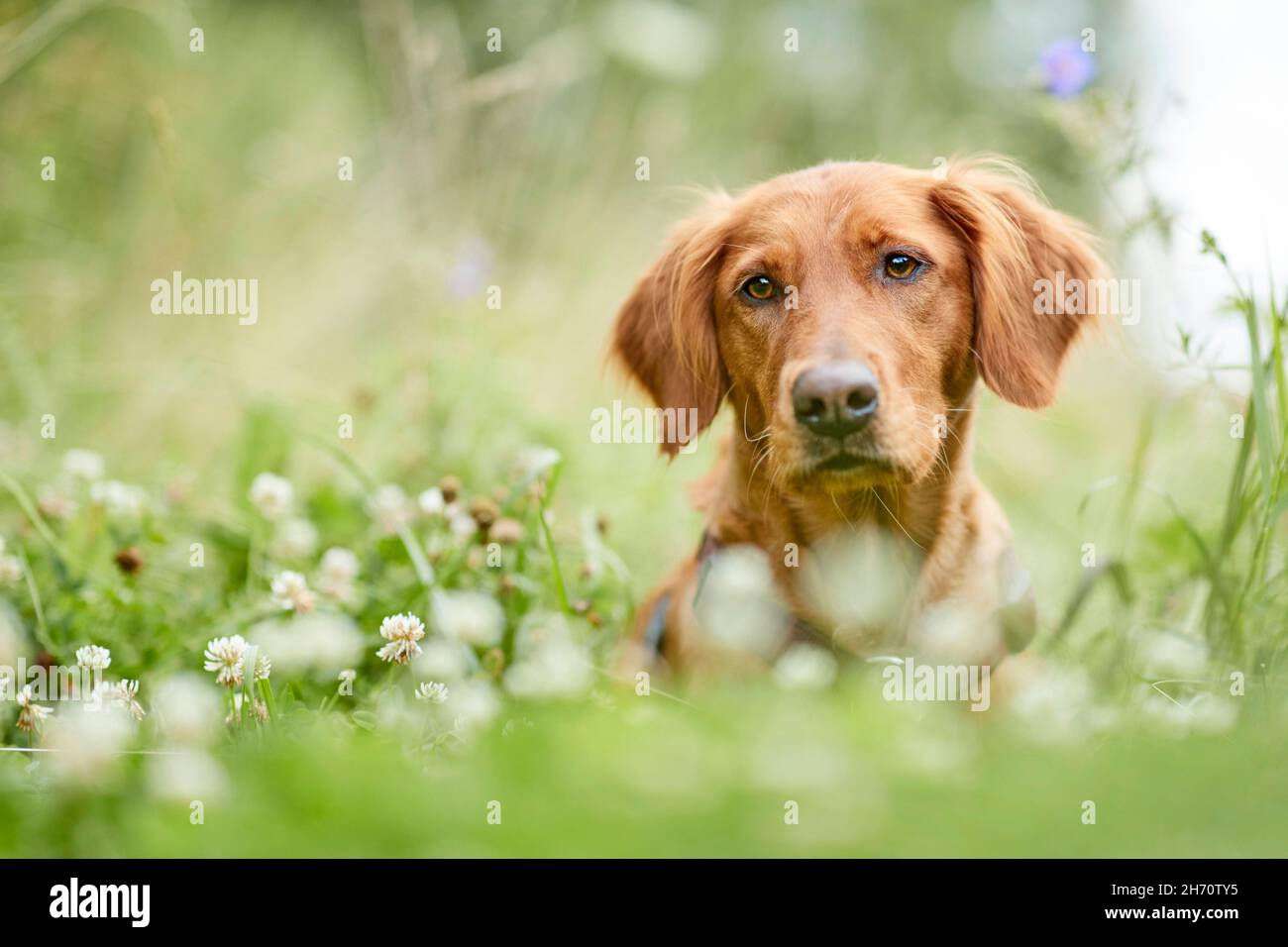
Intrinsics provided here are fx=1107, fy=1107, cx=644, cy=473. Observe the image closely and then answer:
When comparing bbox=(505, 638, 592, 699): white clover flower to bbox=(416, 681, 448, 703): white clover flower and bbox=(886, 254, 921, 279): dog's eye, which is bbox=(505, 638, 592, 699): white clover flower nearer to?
bbox=(416, 681, 448, 703): white clover flower

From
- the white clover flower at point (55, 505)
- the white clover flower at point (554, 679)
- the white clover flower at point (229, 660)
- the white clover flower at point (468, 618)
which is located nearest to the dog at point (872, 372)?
the white clover flower at point (468, 618)

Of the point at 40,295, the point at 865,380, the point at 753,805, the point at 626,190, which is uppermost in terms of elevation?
the point at 626,190

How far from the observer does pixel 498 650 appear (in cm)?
253

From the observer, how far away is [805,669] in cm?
192

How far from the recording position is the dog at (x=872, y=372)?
7.82 feet

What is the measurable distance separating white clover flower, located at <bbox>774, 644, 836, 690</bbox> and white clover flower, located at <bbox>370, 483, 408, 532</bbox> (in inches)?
41.6

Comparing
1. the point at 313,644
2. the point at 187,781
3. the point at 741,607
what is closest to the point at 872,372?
the point at 741,607

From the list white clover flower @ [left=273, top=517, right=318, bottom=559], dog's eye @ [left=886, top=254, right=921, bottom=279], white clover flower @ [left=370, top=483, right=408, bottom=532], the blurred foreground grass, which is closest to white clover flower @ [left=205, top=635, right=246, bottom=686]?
the blurred foreground grass

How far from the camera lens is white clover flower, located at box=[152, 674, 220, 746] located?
158 cm

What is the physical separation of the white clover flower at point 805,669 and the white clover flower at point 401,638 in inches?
28.0

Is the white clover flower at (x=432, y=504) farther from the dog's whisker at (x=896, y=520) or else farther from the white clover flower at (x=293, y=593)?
the dog's whisker at (x=896, y=520)
